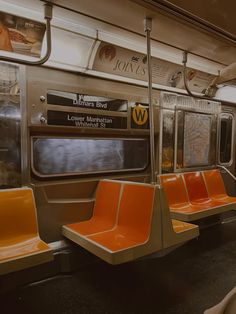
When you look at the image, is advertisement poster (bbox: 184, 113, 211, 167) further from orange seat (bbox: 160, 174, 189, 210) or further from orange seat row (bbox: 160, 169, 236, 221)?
orange seat (bbox: 160, 174, 189, 210)

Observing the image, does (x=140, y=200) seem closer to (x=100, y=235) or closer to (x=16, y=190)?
(x=100, y=235)

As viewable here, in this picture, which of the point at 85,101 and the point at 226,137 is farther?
the point at 226,137

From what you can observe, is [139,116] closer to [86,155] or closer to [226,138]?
[86,155]

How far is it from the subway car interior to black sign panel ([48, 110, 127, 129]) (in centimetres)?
1

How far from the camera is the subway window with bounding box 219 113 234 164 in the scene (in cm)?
502

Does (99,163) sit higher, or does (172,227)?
Answer: (99,163)

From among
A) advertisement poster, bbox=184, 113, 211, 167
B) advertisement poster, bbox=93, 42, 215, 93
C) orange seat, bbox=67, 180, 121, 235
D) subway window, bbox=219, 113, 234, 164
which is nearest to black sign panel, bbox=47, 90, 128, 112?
advertisement poster, bbox=93, 42, 215, 93

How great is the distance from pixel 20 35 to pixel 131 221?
2017 millimetres

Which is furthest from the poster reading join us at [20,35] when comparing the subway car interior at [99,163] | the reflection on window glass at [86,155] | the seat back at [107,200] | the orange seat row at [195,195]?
the orange seat row at [195,195]

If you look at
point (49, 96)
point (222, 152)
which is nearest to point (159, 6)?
point (49, 96)

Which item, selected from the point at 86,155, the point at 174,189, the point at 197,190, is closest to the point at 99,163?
the point at 86,155

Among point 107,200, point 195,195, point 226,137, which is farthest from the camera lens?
point 226,137

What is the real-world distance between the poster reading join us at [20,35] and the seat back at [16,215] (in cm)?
132

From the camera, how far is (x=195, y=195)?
158 inches
